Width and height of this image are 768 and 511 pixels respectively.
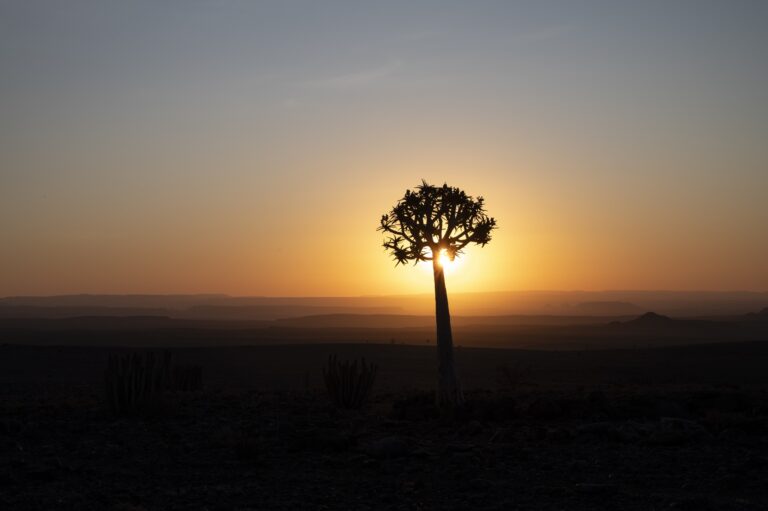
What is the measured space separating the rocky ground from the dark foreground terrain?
4 centimetres

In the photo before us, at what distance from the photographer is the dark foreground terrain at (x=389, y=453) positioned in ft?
32.8

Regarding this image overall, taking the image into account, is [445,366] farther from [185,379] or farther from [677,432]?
[185,379]

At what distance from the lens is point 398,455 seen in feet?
40.9

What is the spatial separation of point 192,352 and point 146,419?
34.8 m

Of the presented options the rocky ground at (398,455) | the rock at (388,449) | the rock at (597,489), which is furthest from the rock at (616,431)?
the rock at (388,449)

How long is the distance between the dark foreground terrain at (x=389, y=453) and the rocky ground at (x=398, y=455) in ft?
0.12

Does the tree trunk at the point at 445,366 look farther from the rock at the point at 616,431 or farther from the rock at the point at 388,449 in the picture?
the rock at the point at 388,449

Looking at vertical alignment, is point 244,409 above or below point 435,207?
below

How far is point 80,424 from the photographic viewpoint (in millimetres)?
15539

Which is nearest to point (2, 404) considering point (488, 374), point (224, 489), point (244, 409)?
point (244, 409)

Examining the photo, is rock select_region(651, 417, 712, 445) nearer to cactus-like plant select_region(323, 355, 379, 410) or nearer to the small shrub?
cactus-like plant select_region(323, 355, 379, 410)

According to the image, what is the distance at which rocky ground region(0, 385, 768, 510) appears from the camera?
32.7 feet

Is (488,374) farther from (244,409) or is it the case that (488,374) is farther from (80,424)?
(80,424)

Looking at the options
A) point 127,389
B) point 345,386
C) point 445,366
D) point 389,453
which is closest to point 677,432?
point 389,453
